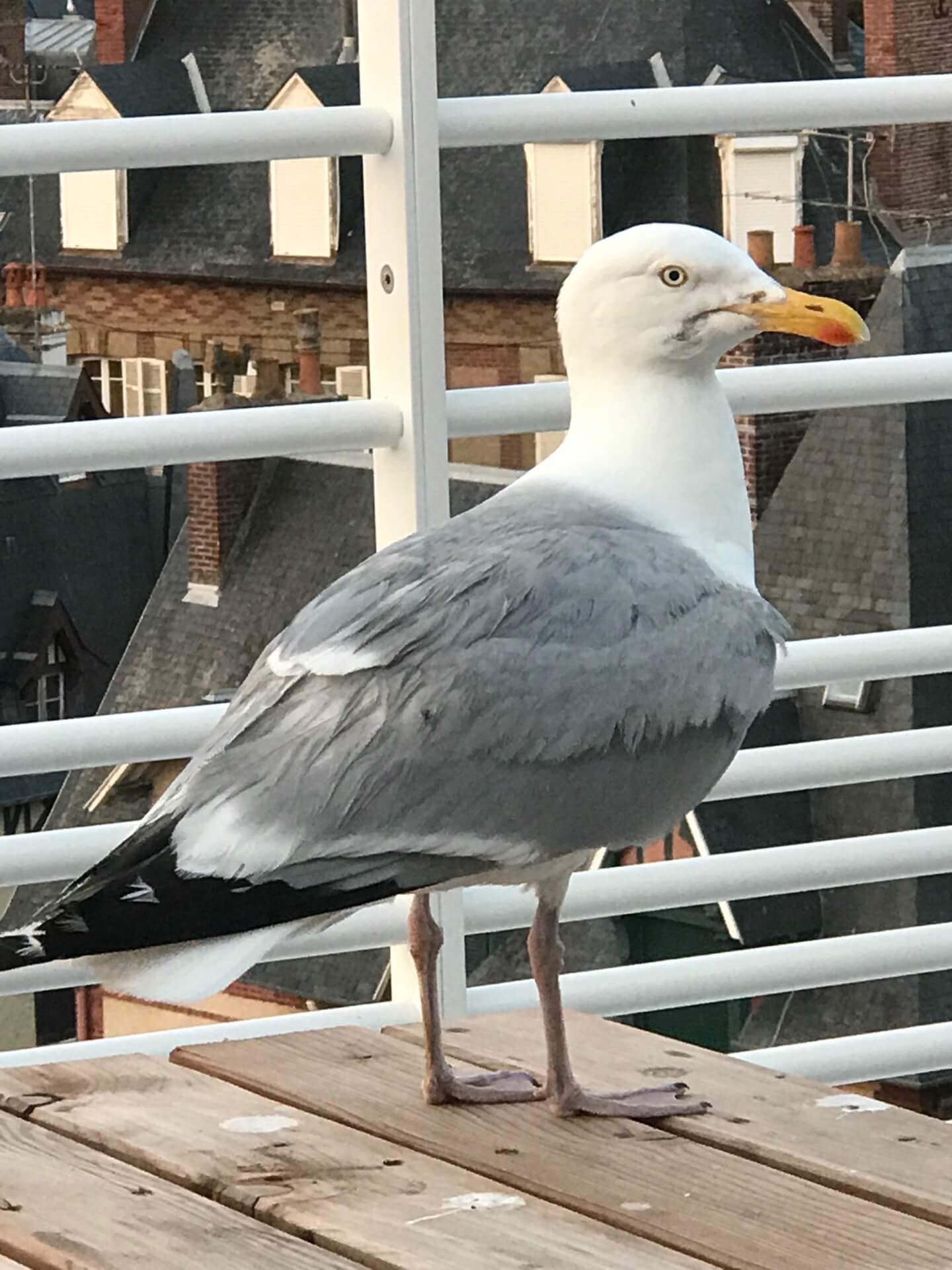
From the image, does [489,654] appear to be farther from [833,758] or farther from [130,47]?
[130,47]

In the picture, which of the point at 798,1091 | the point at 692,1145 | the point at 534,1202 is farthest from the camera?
the point at 798,1091

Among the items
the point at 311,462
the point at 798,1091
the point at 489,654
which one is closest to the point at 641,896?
the point at 798,1091

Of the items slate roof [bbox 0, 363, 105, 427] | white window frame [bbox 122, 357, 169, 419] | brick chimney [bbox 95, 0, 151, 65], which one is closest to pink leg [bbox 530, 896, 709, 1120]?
slate roof [bbox 0, 363, 105, 427]

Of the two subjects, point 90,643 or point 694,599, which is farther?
point 90,643

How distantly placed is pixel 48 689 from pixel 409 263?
22.8 feet

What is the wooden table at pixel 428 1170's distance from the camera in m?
1.16

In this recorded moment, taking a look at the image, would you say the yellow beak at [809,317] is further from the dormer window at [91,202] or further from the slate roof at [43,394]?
the dormer window at [91,202]

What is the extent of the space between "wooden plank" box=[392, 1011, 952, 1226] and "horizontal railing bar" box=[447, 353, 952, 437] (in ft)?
1.30

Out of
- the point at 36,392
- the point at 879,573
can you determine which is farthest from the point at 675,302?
the point at 879,573

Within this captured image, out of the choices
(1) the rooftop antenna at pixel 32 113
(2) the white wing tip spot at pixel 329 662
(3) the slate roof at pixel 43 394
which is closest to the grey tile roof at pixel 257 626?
(3) the slate roof at pixel 43 394

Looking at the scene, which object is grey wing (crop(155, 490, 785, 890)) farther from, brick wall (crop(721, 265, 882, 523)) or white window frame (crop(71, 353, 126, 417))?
white window frame (crop(71, 353, 126, 417))

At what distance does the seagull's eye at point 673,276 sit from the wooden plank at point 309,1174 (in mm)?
493

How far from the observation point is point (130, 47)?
12.5 meters

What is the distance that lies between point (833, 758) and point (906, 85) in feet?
1.56
